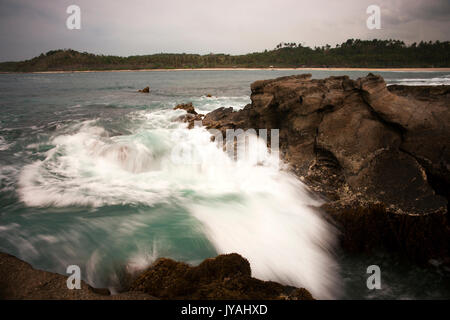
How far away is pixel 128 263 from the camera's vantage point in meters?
3.70

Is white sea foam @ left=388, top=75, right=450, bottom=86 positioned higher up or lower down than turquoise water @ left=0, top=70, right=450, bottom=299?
higher up

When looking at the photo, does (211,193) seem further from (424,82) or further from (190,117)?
(424,82)

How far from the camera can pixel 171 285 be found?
9.22ft

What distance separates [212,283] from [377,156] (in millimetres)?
4436

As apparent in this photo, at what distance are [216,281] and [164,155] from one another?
6316 millimetres

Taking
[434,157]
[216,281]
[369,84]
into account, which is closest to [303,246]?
[216,281]

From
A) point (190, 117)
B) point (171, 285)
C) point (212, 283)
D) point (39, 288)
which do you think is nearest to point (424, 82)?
point (190, 117)

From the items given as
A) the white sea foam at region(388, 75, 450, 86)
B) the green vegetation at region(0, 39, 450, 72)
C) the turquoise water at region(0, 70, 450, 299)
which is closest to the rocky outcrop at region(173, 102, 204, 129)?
the turquoise water at region(0, 70, 450, 299)

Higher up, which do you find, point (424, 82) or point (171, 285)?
point (424, 82)

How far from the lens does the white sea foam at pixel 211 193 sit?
4.25 metres

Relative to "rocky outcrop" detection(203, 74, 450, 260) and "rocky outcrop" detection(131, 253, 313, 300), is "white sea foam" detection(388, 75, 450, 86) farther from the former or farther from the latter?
"rocky outcrop" detection(131, 253, 313, 300)

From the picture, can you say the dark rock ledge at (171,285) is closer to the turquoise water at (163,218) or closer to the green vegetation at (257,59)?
the turquoise water at (163,218)

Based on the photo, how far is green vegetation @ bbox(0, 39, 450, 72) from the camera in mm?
97188
